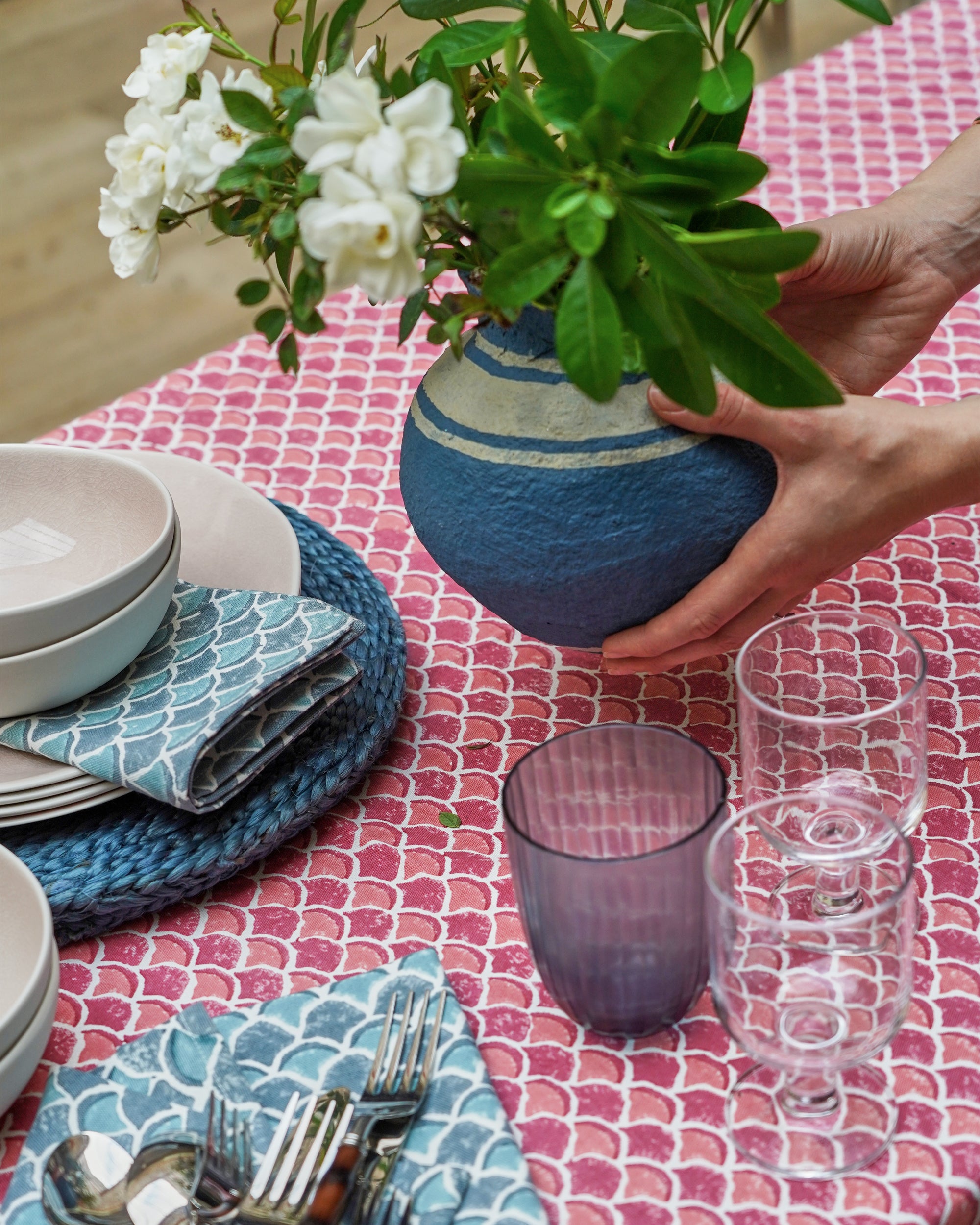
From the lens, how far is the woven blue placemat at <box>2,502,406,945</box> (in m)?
0.73

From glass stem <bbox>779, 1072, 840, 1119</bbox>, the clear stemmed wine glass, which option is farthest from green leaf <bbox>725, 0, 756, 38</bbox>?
glass stem <bbox>779, 1072, 840, 1119</bbox>

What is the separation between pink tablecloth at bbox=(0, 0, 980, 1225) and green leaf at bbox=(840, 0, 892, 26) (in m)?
0.40

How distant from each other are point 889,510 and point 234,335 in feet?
7.41

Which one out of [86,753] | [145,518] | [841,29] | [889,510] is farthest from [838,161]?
[841,29]

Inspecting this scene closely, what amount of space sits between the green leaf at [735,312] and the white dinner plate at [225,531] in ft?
1.20

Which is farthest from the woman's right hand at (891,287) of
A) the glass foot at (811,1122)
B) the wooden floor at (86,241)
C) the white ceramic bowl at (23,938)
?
the wooden floor at (86,241)

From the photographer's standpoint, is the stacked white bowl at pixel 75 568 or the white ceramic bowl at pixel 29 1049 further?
the stacked white bowl at pixel 75 568

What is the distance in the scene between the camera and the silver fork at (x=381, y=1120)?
0.55 meters

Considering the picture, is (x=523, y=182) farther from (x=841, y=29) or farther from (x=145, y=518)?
(x=841, y=29)

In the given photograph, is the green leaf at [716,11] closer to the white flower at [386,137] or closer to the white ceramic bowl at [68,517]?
the white flower at [386,137]

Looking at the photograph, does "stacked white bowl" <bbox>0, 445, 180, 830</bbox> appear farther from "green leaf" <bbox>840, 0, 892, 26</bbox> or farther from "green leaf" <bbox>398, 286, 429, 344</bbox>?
"green leaf" <bbox>840, 0, 892, 26</bbox>

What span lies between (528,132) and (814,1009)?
14.6 inches

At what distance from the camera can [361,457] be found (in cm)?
111

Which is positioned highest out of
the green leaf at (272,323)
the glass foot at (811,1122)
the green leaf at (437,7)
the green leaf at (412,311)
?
the green leaf at (437,7)
